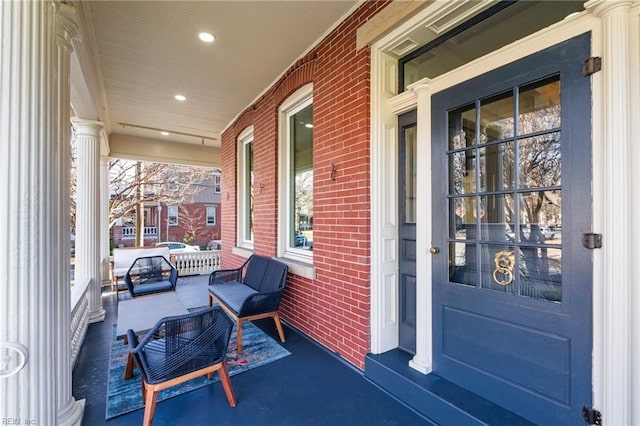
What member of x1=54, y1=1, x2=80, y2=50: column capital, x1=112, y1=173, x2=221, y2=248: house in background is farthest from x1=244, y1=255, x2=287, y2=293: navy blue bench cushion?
x1=112, y1=173, x2=221, y2=248: house in background

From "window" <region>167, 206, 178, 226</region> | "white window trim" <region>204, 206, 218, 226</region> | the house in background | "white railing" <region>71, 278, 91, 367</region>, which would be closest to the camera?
"white railing" <region>71, 278, 91, 367</region>

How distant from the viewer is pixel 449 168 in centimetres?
208

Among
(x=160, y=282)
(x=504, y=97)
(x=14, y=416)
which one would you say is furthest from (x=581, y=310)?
(x=160, y=282)

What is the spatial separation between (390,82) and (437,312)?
188 cm

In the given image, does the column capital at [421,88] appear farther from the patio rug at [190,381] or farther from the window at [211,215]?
the window at [211,215]

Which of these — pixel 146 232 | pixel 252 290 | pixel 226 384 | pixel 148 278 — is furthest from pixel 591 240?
pixel 146 232

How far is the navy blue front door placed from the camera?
151 cm

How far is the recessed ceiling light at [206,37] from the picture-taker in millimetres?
2797

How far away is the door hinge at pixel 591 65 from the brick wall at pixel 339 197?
1.35 metres

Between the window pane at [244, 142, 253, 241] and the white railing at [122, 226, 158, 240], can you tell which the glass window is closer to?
the window pane at [244, 142, 253, 241]

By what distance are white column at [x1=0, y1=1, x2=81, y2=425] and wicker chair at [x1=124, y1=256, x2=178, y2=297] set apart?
3.46 meters

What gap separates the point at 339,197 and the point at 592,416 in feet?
6.80

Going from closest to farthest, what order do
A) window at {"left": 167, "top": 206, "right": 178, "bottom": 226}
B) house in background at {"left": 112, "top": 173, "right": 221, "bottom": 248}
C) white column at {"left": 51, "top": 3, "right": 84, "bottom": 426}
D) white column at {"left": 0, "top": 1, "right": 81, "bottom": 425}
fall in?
1. white column at {"left": 0, "top": 1, "right": 81, "bottom": 425}
2. white column at {"left": 51, "top": 3, "right": 84, "bottom": 426}
3. house in background at {"left": 112, "top": 173, "right": 221, "bottom": 248}
4. window at {"left": 167, "top": 206, "right": 178, "bottom": 226}

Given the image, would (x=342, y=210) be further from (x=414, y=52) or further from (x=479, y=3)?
(x=479, y=3)
